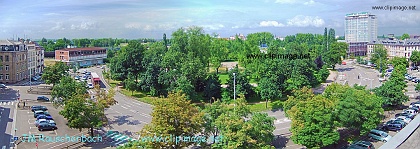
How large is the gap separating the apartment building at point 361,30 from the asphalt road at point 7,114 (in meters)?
68.3

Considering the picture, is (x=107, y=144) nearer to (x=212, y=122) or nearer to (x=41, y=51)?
(x=212, y=122)

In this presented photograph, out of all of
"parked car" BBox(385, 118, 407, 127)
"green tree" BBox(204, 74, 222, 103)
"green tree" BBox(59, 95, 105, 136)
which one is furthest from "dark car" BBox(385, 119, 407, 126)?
"green tree" BBox(59, 95, 105, 136)

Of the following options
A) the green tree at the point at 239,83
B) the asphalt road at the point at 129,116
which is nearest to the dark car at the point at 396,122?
the green tree at the point at 239,83

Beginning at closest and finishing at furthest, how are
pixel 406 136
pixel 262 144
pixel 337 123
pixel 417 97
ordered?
pixel 406 136 < pixel 262 144 < pixel 337 123 < pixel 417 97

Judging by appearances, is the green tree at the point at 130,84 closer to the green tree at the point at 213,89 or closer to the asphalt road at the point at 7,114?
the green tree at the point at 213,89

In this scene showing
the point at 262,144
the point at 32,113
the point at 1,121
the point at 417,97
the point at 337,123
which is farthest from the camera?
the point at 417,97

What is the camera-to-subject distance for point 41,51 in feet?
145

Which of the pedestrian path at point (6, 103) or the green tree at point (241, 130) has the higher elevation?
the green tree at point (241, 130)

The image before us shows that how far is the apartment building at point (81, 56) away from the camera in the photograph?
5356 centimetres

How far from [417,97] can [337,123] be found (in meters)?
16.6

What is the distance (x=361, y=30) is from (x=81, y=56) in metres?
64.6

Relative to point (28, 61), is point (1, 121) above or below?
below

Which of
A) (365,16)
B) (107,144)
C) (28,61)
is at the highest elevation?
(365,16)

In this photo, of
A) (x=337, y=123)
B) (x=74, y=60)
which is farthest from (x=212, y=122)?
(x=74, y=60)
